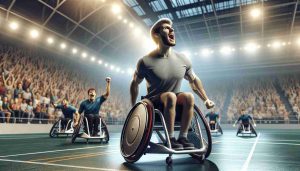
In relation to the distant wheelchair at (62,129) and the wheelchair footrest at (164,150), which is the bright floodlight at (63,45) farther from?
the wheelchair footrest at (164,150)

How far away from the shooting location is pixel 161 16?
60.3 ft

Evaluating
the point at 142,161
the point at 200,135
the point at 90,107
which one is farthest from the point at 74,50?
the point at 200,135

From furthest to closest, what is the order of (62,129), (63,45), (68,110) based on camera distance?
(63,45) < (62,129) < (68,110)

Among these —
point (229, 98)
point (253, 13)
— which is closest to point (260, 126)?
point (229, 98)

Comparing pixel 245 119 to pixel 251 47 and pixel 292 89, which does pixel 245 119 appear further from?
pixel 292 89

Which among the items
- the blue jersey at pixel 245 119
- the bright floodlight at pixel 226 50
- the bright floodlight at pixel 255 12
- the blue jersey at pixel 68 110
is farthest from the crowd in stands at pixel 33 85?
the bright floodlight at pixel 255 12

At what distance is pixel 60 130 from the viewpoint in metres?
9.36

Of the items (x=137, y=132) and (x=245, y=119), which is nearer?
(x=137, y=132)

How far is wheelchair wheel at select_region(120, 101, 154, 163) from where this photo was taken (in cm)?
265

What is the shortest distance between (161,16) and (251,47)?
8571 millimetres

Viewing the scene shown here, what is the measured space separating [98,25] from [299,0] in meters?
13.3

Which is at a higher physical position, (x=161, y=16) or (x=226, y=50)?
(x=161, y=16)

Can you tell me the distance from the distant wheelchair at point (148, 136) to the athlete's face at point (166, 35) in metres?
0.79

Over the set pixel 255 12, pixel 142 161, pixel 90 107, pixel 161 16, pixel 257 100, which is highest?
pixel 161 16
